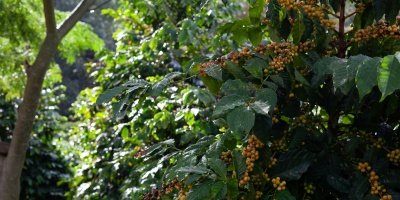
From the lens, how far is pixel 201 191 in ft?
4.31

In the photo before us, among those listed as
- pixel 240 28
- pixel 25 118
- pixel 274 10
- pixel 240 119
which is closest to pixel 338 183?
pixel 240 119

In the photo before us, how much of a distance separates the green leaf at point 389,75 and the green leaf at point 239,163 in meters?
0.40

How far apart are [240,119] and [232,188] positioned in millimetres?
196

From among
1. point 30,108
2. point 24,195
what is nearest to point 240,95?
point 30,108

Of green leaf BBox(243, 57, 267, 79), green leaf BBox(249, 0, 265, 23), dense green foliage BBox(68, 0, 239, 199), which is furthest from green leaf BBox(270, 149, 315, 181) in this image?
dense green foliage BBox(68, 0, 239, 199)

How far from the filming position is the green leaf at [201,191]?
1301 millimetres

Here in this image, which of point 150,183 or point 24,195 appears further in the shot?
point 24,195

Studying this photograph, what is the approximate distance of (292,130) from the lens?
1545 millimetres

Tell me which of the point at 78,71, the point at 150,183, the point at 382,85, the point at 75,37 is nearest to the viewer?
the point at 382,85

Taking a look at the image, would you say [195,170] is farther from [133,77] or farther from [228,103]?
[133,77]

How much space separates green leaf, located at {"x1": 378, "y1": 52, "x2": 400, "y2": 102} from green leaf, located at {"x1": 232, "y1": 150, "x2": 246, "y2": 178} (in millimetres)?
396

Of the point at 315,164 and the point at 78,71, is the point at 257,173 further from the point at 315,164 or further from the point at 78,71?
the point at 78,71

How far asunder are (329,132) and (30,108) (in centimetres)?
221

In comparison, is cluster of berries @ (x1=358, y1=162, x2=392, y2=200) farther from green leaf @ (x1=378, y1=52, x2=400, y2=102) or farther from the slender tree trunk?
the slender tree trunk
